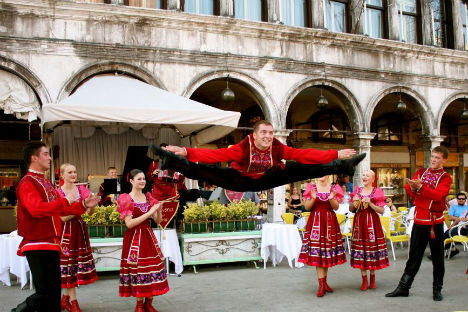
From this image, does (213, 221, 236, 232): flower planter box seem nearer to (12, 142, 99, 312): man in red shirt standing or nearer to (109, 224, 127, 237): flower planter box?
(109, 224, 127, 237): flower planter box

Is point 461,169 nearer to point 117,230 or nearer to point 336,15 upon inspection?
point 336,15

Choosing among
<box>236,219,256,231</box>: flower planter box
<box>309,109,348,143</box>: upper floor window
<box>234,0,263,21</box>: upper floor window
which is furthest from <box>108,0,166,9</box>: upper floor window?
<box>309,109,348,143</box>: upper floor window

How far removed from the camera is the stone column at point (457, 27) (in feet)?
55.0

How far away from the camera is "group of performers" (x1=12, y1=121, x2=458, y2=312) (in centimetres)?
426

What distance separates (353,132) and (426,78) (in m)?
3.64

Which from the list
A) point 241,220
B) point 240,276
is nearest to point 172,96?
point 241,220

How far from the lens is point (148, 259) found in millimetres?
5398

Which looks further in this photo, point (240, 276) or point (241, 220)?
point (241, 220)

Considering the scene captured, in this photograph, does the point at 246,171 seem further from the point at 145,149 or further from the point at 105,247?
the point at 145,149

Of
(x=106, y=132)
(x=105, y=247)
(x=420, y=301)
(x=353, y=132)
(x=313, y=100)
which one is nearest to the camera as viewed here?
(x=420, y=301)

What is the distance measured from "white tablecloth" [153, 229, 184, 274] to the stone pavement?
9.5 inches

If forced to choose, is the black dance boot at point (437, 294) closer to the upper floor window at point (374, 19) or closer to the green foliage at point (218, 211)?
the green foliage at point (218, 211)

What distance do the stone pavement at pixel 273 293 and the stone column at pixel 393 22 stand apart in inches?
365

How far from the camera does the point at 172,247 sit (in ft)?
26.8
